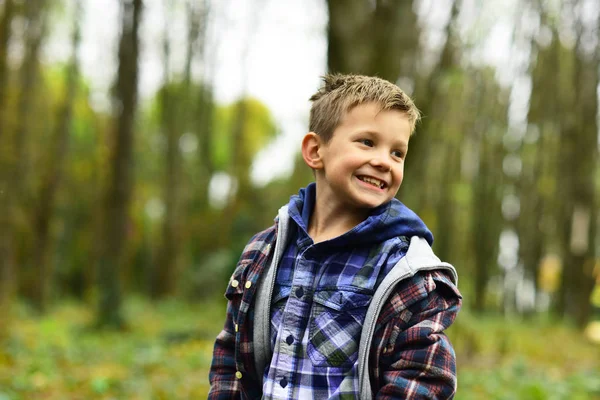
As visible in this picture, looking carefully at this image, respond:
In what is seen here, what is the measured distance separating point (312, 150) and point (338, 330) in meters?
0.63

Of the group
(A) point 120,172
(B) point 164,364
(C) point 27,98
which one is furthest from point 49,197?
(B) point 164,364

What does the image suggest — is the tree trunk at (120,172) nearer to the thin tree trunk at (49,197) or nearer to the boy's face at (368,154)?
the thin tree trunk at (49,197)

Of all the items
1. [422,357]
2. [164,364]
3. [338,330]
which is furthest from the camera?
[164,364]

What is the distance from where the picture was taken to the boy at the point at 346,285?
1.74m

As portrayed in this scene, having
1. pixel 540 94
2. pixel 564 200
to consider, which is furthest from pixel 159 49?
pixel 564 200

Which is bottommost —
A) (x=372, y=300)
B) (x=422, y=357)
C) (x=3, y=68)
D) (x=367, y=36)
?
(x=422, y=357)

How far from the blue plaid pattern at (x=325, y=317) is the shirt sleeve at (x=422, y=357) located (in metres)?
0.12

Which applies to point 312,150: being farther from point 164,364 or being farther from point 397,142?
point 164,364

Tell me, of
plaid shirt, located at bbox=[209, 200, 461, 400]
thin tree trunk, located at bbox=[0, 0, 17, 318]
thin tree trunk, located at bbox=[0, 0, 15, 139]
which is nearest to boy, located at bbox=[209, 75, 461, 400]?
plaid shirt, located at bbox=[209, 200, 461, 400]

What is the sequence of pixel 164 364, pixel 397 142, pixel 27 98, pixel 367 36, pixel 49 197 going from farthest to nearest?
1. pixel 49 197
2. pixel 27 98
3. pixel 164 364
4. pixel 367 36
5. pixel 397 142

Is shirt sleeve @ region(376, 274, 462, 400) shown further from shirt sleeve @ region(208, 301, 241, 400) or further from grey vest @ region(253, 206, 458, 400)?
shirt sleeve @ region(208, 301, 241, 400)

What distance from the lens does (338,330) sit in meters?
1.82

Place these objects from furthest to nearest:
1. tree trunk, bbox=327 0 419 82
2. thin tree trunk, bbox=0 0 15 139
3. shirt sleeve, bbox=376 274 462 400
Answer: thin tree trunk, bbox=0 0 15 139 < tree trunk, bbox=327 0 419 82 < shirt sleeve, bbox=376 274 462 400

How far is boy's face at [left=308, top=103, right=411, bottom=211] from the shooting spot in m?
1.91
